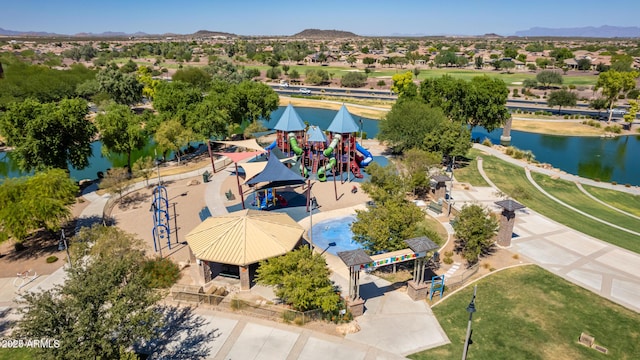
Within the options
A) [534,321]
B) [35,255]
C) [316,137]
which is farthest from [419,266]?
[35,255]

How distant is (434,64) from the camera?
195625 mm

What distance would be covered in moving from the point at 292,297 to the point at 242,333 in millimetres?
3830

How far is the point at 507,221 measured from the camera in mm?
35312

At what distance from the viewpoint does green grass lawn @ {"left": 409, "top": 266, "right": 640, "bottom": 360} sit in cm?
2362

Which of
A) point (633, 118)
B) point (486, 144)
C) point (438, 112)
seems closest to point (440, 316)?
point (438, 112)

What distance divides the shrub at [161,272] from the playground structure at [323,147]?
2365 centimetres

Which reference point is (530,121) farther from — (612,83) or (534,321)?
(534,321)

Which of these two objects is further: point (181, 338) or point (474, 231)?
point (474, 231)

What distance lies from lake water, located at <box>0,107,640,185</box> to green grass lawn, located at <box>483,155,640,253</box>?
51.6 feet

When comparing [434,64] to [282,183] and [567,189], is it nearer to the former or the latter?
[567,189]

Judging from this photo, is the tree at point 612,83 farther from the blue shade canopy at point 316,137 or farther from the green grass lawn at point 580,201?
the blue shade canopy at point 316,137

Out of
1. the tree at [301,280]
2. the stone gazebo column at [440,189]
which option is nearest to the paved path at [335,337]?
the tree at [301,280]

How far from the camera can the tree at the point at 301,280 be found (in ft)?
83.5

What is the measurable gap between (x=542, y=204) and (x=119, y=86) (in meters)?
90.1
